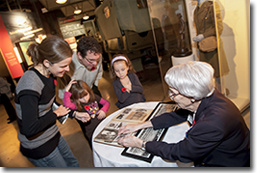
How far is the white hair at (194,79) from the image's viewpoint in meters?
0.79

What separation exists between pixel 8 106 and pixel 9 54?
421mm

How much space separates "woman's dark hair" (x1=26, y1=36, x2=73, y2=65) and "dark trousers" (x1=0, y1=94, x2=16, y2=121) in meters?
0.38

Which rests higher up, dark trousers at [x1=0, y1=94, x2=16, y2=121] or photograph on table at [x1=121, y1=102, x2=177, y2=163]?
dark trousers at [x1=0, y1=94, x2=16, y2=121]

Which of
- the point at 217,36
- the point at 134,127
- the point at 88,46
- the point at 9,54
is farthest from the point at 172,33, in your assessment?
the point at 9,54

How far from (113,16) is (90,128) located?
1.25m

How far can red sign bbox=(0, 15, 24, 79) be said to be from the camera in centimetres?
125

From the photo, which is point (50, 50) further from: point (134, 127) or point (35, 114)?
point (134, 127)

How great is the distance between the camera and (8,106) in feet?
4.09

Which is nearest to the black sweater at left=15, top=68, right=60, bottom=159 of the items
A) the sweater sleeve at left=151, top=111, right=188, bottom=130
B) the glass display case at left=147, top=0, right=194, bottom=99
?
the sweater sleeve at left=151, top=111, right=188, bottom=130

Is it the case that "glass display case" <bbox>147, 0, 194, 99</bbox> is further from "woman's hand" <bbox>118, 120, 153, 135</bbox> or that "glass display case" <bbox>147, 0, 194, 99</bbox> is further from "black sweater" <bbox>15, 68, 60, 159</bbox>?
"black sweater" <bbox>15, 68, 60, 159</bbox>

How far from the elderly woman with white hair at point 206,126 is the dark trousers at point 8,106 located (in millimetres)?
1086

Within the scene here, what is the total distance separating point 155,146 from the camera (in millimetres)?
939

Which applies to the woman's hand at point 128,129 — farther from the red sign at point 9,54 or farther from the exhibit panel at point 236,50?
the exhibit panel at point 236,50

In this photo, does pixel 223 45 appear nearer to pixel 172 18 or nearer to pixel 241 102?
pixel 241 102
